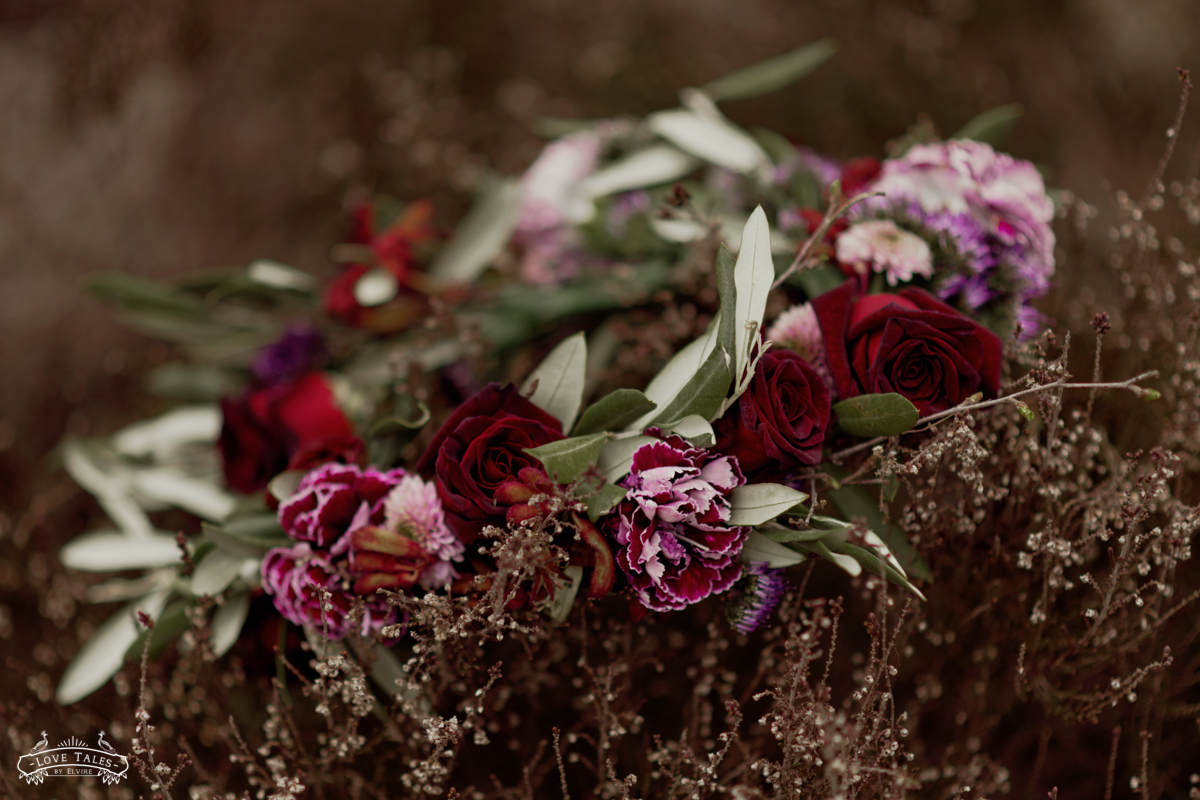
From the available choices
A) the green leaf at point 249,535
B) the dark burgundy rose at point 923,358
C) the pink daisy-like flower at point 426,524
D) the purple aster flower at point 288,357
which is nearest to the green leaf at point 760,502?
the dark burgundy rose at point 923,358

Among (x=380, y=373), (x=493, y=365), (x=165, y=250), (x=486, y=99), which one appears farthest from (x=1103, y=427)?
(x=165, y=250)

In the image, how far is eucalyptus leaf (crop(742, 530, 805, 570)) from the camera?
64cm

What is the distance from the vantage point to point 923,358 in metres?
0.63

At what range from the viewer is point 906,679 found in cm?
87

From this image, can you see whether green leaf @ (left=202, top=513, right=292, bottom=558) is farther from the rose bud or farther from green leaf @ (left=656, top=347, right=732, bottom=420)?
green leaf @ (left=656, top=347, right=732, bottom=420)

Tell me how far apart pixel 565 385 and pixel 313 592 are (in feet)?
0.94

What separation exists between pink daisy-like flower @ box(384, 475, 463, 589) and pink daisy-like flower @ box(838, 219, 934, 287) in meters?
0.44

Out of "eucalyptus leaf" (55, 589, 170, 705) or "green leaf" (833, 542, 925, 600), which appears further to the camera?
"eucalyptus leaf" (55, 589, 170, 705)

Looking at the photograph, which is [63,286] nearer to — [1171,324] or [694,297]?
[694,297]

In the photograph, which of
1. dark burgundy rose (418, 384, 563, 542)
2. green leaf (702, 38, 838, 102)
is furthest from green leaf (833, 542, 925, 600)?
green leaf (702, 38, 838, 102)

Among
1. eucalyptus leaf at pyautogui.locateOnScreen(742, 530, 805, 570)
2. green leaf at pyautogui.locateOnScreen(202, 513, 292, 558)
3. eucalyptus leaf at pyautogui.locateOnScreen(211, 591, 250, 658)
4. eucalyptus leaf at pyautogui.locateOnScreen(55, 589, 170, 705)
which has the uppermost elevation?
eucalyptus leaf at pyautogui.locateOnScreen(742, 530, 805, 570)

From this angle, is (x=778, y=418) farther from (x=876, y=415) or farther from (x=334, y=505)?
(x=334, y=505)

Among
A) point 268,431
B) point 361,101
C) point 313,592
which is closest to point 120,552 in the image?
point 268,431

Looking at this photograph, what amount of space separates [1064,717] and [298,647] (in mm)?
748
